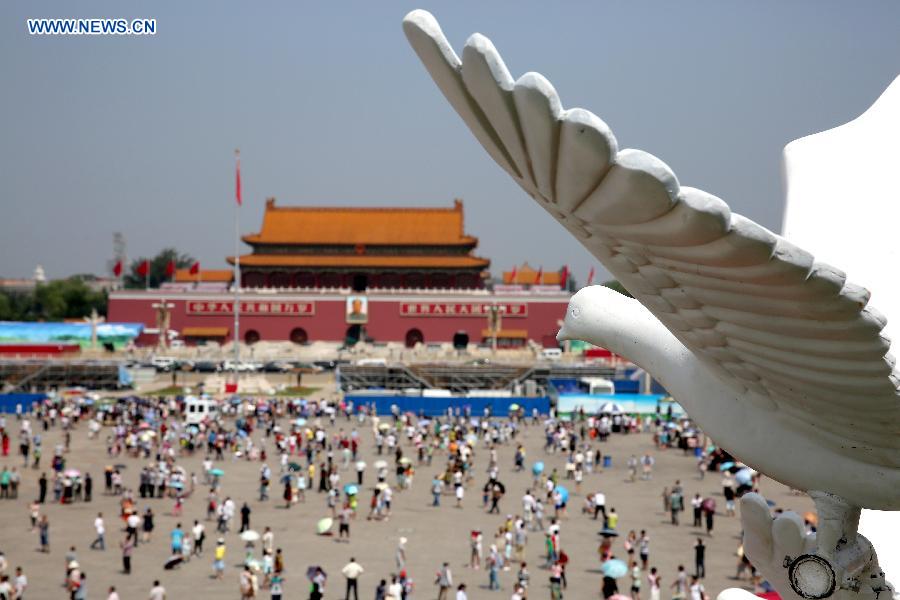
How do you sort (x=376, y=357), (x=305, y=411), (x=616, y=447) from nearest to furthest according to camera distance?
(x=616, y=447), (x=305, y=411), (x=376, y=357)

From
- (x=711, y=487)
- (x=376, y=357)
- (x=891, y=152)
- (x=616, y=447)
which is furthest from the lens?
(x=376, y=357)

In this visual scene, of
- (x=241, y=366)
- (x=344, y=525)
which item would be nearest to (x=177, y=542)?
(x=344, y=525)

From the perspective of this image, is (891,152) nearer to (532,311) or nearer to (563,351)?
(563,351)

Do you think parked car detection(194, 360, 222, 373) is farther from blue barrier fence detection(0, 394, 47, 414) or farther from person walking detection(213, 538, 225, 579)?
person walking detection(213, 538, 225, 579)

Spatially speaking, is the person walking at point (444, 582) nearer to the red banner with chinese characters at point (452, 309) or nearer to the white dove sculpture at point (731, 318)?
the white dove sculpture at point (731, 318)

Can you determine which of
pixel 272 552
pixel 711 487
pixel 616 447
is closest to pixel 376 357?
pixel 616 447

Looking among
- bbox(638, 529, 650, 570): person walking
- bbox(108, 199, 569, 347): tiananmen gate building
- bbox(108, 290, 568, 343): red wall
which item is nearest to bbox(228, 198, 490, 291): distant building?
bbox(108, 199, 569, 347): tiananmen gate building

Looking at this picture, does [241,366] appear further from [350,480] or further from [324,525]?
[324,525]
